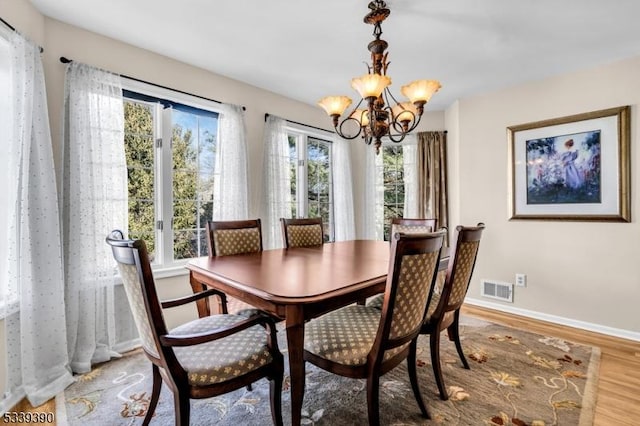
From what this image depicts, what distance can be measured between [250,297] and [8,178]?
1.76 m

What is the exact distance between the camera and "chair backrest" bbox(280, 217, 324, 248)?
294 centimetres

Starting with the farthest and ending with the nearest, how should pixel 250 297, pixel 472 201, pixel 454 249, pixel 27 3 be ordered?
pixel 472 201 → pixel 27 3 → pixel 454 249 → pixel 250 297

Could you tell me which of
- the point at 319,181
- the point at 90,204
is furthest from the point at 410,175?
the point at 90,204

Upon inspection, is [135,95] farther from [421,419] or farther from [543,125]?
[543,125]

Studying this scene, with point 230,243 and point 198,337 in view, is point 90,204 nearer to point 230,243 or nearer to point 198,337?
point 230,243

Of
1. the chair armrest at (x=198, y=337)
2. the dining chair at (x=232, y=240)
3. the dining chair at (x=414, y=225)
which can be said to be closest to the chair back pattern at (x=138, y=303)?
the chair armrest at (x=198, y=337)

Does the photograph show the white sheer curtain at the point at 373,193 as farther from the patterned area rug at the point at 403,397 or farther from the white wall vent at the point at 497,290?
the patterned area rug at the point at 403,397

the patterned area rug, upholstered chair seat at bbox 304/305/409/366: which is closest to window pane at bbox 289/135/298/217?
the patterned area rug

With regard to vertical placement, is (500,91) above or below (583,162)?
above

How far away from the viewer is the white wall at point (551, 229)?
2811mm

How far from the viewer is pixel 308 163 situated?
165 inches

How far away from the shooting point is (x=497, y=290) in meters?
3.55

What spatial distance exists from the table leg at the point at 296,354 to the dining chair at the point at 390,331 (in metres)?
0.17

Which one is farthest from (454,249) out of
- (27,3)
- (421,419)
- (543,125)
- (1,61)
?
(27,3)
